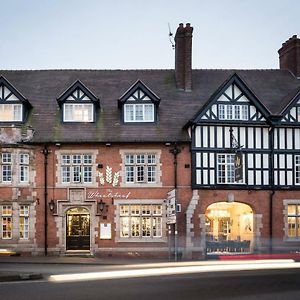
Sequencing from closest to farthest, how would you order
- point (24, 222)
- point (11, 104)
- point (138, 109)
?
point (24, 222), point (11, 104), point (138, 109)

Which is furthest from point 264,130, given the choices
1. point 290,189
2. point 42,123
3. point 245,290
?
point 245,290

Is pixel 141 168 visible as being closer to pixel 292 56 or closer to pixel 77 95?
pixel 77 95

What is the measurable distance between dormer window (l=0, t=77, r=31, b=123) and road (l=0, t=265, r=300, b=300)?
582 inches

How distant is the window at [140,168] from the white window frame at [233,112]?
4246 mm

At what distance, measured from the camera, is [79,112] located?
1264 inches

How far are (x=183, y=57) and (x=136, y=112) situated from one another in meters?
4.73

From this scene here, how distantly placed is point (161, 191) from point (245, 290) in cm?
1555

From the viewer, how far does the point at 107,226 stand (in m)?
30.9

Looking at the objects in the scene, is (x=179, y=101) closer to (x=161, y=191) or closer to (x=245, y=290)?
(x=161, y=191)

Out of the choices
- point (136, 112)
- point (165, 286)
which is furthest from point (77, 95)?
point (165, 286)

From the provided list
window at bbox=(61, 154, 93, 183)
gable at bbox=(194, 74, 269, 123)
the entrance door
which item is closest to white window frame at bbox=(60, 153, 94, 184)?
window at bbox=(61, 154, 93, 183)

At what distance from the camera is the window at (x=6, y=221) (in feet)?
101

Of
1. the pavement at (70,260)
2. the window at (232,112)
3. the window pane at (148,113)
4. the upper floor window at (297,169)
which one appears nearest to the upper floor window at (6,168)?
the pavement at (70,260)

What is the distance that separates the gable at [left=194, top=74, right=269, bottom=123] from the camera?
31.0 meters
